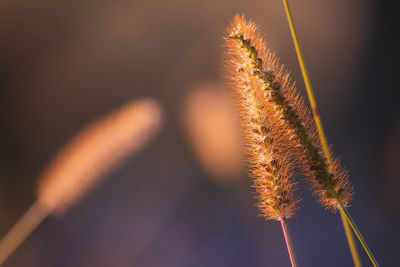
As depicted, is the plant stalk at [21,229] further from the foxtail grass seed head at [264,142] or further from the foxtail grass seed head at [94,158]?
the foxtail grass seed head at [264,142]

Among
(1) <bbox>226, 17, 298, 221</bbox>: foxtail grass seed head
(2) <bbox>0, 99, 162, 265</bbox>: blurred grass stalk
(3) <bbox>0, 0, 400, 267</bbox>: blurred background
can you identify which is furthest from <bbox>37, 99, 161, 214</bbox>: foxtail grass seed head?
(3) <bbox>0, 0, 400, 267</bbox>: blurred background

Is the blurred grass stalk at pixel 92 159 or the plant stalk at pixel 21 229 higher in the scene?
the blurred grass stalk at pixel 92 159

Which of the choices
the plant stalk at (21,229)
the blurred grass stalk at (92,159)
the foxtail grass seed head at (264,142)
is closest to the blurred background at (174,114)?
the plant stalk at (21,229)

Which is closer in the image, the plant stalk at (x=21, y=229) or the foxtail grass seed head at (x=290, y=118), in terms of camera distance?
the foxtail grass seed head at (x=290, y=118)

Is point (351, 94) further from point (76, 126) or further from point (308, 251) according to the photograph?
point (76, 126)

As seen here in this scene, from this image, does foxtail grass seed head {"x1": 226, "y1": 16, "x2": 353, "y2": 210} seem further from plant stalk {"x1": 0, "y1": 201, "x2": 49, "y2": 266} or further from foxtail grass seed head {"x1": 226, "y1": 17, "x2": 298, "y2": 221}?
plant stalk {"x1": 0, "y1": 201, "x2": 49, "y2": 266}

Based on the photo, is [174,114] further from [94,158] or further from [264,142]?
[264,142]

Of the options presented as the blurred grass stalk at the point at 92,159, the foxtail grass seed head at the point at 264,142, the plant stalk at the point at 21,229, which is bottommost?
the plant stalk at the point at 21,229

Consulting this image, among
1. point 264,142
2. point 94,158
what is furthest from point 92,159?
point 264,142
